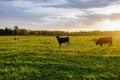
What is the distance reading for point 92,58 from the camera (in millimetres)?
28125

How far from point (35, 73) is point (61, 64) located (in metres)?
3.78

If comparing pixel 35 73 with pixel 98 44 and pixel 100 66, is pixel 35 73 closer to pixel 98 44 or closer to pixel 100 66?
pixel 100 66

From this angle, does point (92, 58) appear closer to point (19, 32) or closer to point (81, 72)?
point (81, 72)

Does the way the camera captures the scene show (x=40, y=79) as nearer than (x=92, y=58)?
Yes

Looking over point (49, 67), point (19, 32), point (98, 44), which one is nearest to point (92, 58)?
point (49, 67)

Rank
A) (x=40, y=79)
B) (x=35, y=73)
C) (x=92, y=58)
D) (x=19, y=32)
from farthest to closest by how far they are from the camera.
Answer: (x=19, y=32), (x=92, y=58), (x=35, y=73), (x=40, y=79)

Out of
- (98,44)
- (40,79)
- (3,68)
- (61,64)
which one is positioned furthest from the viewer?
(98,44)

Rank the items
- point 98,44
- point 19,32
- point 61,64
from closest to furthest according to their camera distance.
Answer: point 61,64
point 98,44
point 19,32

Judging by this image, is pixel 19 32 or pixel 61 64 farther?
pixel 19 32

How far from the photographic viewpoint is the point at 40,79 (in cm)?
1928

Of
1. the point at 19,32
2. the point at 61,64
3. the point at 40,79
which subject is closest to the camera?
the point at 40,79

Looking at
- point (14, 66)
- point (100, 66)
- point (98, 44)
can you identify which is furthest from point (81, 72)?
point (98, 44)

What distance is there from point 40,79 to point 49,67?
3692 mm

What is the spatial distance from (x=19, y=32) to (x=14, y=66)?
11429cm
